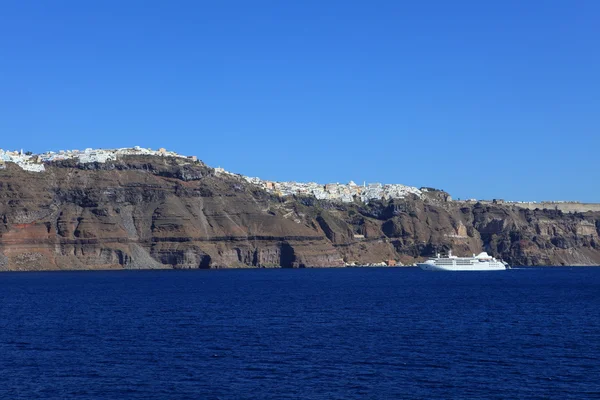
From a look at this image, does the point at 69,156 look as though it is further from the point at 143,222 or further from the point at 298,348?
the point at 298,348

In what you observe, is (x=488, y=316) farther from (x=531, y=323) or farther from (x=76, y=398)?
(x=76, y=398)

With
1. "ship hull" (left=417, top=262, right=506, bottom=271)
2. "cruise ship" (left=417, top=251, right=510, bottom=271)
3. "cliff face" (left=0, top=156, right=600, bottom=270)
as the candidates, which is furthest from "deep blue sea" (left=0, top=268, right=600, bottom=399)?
"cruise ship" (left=417, top=251, right=510, bottom=271)

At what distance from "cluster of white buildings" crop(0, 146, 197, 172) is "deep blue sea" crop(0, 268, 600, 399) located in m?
96.6

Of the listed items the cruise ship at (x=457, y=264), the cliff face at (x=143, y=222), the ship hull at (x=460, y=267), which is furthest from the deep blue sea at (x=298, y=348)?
the cruise ship at (x=457, y=264)

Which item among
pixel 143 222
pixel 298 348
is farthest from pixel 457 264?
pixel 298 348

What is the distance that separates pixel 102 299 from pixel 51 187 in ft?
287

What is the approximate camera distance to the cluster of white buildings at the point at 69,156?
16938 centimetres

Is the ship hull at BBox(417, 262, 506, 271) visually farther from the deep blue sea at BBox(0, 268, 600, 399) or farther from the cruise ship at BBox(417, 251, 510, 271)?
the deep blue sea at BBox(0, 268, 600, 399)

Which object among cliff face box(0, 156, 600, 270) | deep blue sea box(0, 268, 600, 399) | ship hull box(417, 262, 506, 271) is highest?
cliff face box(0, 156, 600, 270)

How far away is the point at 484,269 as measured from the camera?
572 ft

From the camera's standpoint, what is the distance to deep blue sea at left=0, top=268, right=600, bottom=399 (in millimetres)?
35344

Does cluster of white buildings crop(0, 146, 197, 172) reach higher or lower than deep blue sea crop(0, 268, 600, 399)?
higher

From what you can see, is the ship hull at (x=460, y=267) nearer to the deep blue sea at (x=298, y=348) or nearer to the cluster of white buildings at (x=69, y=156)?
the cluster of white buildings at (x=69, y=156)

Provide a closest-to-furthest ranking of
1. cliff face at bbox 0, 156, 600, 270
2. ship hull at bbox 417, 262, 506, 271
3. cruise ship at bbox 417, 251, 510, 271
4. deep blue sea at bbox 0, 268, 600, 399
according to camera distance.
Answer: deep blue sea at bbox 0, 268, 600, 399, cliff face at bbox 0, 156, 600, 270, ship hull at bbox 417, 262, 506, 271, cruise ship at bbox 417, 251, 510, 271
